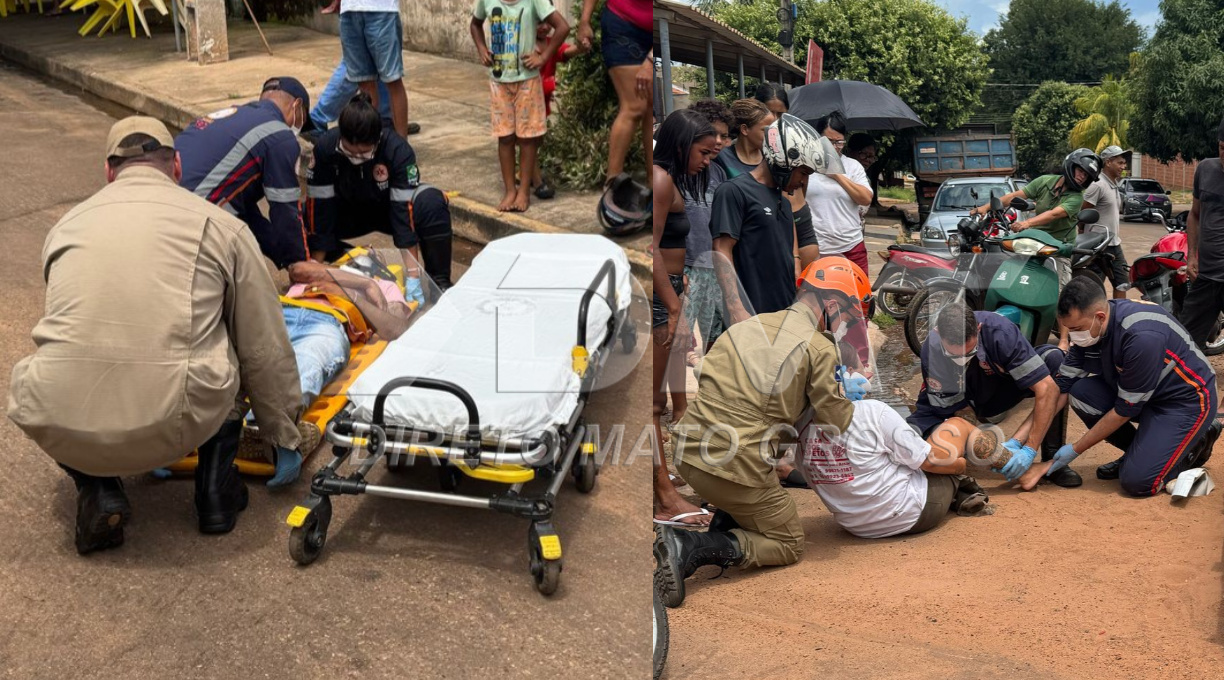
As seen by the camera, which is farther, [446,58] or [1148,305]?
[446,58]

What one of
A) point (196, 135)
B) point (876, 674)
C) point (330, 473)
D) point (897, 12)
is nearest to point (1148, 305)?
point (897, 12)

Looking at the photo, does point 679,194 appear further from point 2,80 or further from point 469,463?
point 2,80

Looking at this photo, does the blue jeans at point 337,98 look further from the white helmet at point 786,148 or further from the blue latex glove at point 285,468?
the white helmet at point 786,148

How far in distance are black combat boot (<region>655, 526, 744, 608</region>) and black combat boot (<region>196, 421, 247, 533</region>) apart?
124 cm

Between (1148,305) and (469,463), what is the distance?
2.44 metres

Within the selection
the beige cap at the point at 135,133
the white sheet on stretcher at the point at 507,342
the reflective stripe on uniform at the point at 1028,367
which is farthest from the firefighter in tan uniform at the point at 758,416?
the beige cap at the point at 135,133

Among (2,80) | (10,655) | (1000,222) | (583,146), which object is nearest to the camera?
(10,655)

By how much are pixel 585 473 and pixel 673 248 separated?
93cm

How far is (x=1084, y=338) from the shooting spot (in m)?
3.86

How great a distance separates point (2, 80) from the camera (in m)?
9.14

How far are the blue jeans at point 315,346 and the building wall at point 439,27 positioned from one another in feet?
18.5

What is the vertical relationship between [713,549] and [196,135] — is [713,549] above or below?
below

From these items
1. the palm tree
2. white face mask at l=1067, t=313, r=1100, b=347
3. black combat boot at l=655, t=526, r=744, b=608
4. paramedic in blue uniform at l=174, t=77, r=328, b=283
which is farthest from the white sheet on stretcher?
the palm tree

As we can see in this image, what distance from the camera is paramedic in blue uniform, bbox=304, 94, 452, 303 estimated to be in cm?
444
